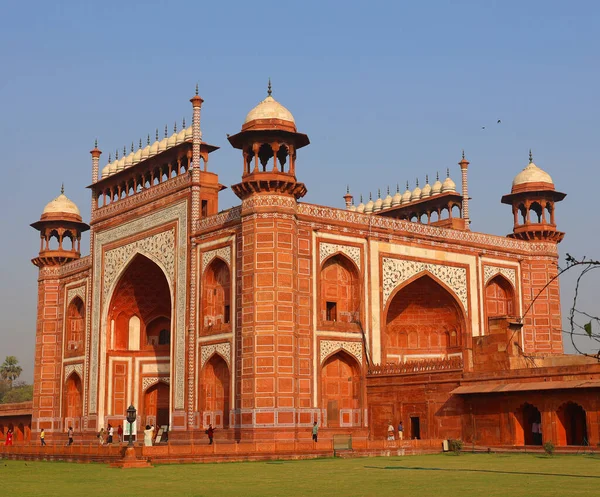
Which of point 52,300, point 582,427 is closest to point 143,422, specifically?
point 52,300

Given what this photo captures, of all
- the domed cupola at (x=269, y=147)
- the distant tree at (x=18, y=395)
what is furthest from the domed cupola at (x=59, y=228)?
the distant tree at (x=18, y=395)

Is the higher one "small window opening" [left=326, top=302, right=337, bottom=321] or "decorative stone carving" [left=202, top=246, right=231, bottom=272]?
"decorative stone carving" [left=202, top=246, right=231, bottom=272]

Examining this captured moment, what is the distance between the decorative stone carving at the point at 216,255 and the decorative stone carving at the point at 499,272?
393 inches

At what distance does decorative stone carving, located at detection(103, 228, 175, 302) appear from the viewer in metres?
29.8

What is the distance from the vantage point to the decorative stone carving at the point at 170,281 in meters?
28.5

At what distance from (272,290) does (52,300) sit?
53.8 feet

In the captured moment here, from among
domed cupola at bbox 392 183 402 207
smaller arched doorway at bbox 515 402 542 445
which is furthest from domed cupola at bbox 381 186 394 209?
smaller arched doorway at bbox 515 402 542 445

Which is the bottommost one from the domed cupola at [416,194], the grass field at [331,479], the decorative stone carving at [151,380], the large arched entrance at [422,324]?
the grass field at [331,479]

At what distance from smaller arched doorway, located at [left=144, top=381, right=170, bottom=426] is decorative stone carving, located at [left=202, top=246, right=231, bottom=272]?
8.15m

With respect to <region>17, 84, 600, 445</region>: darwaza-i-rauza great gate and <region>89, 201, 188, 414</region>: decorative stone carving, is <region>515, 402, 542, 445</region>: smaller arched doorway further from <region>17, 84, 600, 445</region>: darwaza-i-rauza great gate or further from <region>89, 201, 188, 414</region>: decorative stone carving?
<region>89, 201, 188, 414</region>: decorative stone carving

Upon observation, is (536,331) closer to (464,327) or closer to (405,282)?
(464,327)

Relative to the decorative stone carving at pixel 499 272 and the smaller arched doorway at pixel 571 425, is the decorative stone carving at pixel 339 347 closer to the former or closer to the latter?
the decorative stone carving at pixel 499 272

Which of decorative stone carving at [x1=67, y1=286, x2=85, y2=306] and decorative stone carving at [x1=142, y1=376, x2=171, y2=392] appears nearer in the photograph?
decorative stone carving at [x1=142, y1=376, x2=171, y2=392]

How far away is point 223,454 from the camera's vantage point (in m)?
19.9
